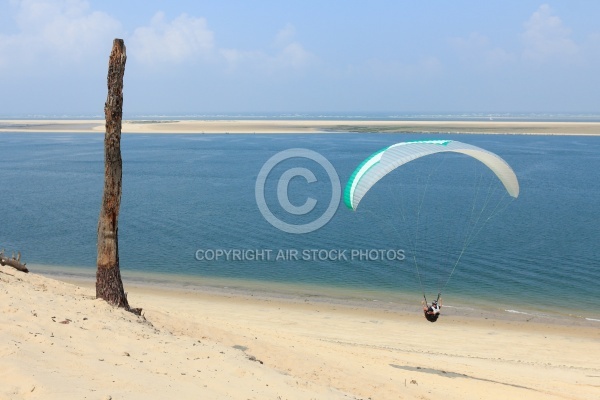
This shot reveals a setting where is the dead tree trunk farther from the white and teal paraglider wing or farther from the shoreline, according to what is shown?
the shoreline

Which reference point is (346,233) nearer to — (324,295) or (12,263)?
(324,295)

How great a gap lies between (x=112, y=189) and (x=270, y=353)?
4348 mm

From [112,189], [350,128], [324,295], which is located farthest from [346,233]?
[350,128]

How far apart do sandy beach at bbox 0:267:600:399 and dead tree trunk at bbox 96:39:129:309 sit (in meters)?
0.56

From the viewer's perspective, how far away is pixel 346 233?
98.9ft

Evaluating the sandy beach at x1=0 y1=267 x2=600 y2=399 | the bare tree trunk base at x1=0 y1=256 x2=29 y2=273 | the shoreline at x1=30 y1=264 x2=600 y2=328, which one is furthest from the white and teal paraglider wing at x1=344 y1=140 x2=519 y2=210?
the bare tree trunk base at x1=0 y1=256 x2=29 y2=273

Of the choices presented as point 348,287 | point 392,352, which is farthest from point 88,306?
point 348,287

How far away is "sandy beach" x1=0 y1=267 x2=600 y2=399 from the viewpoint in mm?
6906

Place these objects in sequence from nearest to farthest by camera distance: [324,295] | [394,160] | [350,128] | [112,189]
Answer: [112,189] → [394,160] → [324,295] → [350,128]

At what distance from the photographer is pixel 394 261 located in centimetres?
2542

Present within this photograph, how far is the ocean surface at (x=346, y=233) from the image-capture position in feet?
74.2

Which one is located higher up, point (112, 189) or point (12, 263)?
point (112, 189)

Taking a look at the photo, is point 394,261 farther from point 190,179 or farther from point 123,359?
point 190,179

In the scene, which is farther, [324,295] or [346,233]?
[346,233]
